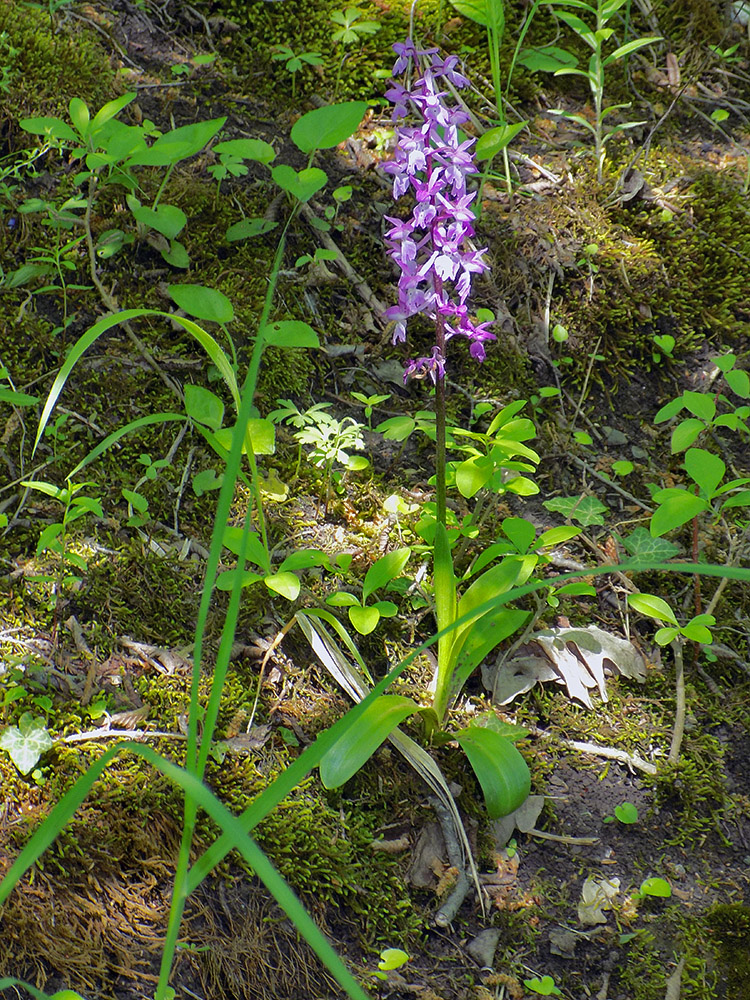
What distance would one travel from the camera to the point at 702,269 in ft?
9.48

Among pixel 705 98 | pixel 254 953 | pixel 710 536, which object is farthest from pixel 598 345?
pixel 254 953

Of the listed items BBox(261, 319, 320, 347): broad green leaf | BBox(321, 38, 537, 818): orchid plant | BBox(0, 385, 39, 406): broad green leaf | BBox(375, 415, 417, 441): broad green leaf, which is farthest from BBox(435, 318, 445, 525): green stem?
BBox(0, 385, 39, 406): broad green leaf

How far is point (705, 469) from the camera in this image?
1.98 m

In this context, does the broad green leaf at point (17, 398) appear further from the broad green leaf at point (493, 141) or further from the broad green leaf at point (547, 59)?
the broad green leaf at point (547, 59)

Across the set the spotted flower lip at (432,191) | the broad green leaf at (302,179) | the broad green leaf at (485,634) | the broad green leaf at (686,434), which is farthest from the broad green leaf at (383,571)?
the broad green leaf at (302,179)

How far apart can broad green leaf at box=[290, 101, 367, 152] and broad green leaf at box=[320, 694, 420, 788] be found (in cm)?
166

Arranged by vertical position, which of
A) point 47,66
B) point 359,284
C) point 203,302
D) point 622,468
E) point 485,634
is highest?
point 47,66

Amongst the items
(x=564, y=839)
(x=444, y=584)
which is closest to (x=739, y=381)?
(x=444, y=584)

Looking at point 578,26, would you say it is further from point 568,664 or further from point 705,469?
point 568,664

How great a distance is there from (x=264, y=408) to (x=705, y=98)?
7.86ft

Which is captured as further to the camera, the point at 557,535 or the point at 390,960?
the point at 557,535

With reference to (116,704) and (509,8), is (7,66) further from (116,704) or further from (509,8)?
(116,704)

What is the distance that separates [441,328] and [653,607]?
89 cm

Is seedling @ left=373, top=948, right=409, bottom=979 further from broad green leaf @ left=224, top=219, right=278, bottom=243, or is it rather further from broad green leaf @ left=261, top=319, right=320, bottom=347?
broad green leaf @ left=224, top=219, right=278, bottom=243
